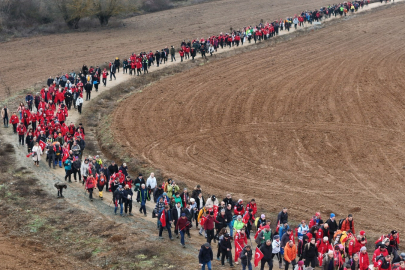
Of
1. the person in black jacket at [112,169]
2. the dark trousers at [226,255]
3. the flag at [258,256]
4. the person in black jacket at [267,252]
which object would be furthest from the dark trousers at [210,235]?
the person in black jacket at [112,169]

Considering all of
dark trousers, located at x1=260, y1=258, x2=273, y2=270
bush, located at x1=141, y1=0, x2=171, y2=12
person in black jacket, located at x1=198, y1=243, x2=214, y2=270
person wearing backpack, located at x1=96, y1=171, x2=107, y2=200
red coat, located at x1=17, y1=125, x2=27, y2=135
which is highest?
bush, located at x1=141, y1=0, x2=171, y2=12

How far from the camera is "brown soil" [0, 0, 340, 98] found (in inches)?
1882

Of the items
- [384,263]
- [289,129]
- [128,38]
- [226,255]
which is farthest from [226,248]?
[128,38]

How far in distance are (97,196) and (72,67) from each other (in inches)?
1000

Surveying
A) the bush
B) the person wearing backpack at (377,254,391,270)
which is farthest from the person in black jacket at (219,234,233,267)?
the bush

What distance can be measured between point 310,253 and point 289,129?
655 inches

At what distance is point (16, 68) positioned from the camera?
47938mm

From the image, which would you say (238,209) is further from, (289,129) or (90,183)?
(289,129)

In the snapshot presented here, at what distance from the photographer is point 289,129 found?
33156mm

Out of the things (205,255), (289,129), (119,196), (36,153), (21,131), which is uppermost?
(21,131)

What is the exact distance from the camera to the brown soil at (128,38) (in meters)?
47.8

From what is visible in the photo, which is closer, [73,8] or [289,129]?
[289,129]

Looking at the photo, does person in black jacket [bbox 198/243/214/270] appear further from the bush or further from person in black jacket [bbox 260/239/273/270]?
the bush

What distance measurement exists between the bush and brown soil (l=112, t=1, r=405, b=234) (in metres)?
28.2
